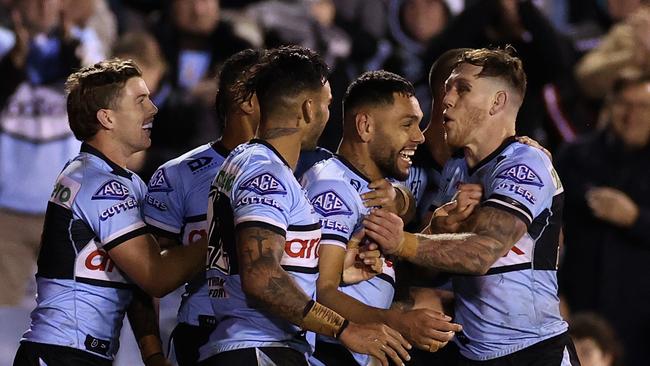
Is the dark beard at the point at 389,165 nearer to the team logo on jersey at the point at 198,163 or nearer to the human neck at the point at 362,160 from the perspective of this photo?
the human neck at the point at 362,160

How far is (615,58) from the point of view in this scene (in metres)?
10.9

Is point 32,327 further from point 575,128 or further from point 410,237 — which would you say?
point 575,128

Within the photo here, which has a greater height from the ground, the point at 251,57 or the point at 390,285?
the point at 251,57

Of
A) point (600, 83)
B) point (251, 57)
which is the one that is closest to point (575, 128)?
point (600, 83)

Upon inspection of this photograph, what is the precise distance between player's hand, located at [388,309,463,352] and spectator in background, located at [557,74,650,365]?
4342 mm

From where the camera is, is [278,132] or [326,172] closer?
[278,132]

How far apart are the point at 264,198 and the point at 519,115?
4.93 metres

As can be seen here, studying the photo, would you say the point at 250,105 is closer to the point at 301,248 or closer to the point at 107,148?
the point at 107,148


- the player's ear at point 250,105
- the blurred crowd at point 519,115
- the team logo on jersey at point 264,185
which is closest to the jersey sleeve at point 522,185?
the team logo on jersey at point 264,185

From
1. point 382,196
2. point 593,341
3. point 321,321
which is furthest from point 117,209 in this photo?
point 593,341

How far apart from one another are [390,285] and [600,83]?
478 cm

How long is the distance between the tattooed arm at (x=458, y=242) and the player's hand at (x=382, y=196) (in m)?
0.20

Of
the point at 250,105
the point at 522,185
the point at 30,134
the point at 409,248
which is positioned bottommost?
the point at 30,134

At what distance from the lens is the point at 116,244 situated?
6.20 metres
